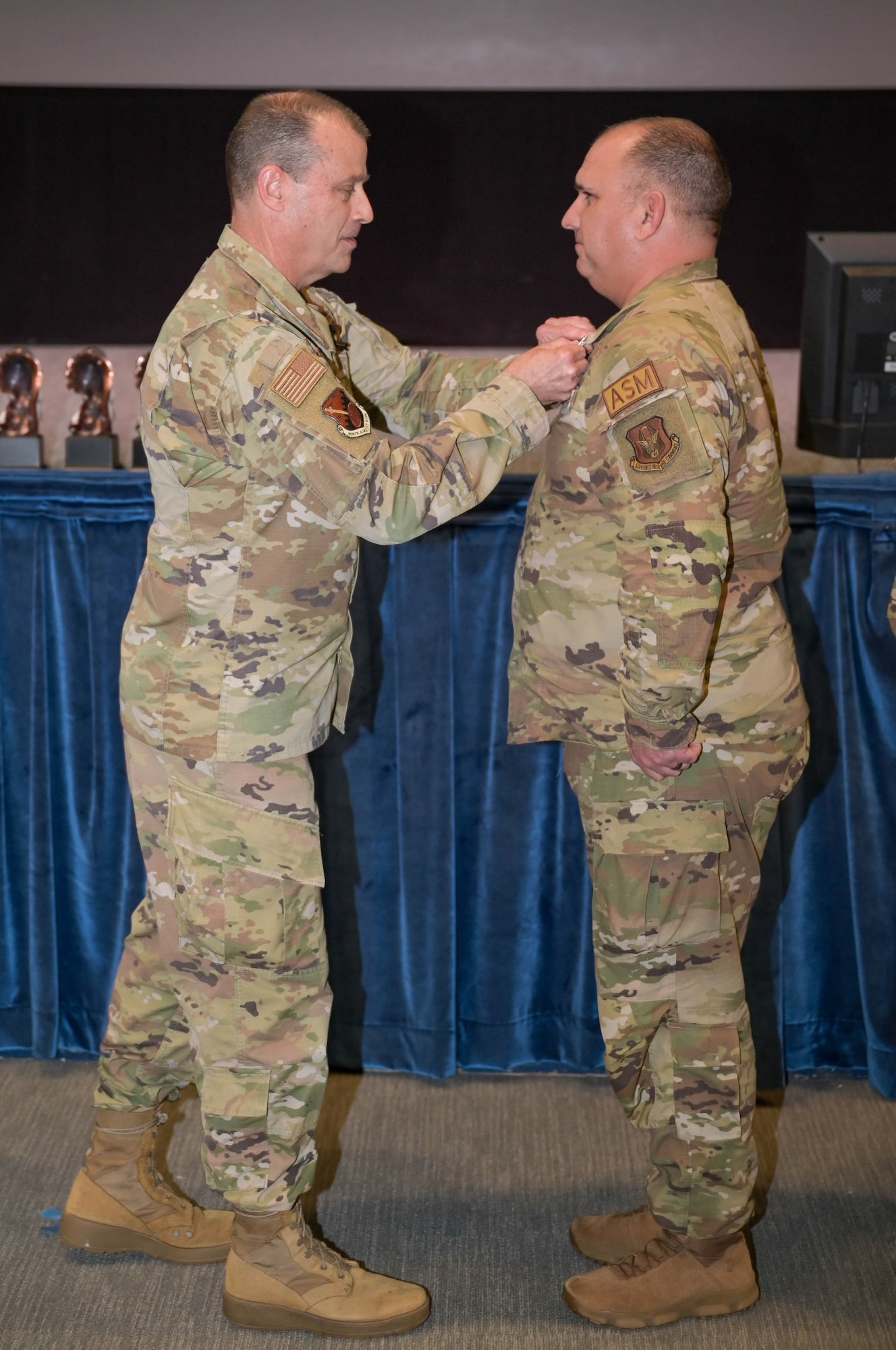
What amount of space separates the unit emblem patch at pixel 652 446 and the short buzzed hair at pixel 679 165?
0.36 m

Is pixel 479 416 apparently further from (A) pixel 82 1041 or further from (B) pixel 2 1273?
(A) pixel 82 1041

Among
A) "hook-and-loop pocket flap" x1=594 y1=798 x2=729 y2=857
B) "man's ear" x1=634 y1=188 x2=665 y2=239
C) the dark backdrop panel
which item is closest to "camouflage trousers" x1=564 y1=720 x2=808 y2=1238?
"hook-and-loop pocket flap" x1=594 y1=798 x2=729 y2=857

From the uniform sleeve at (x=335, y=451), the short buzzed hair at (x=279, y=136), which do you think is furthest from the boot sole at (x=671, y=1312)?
the short buzzed hair at (x=279, y=136)

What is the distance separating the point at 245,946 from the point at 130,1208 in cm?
60

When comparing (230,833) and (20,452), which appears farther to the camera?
(20,452)

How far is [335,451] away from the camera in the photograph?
1.60 m

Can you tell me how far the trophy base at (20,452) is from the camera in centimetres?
271

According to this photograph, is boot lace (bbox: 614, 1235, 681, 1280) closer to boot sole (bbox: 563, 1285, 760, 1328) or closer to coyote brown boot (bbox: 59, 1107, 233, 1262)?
boot sole (bbox: 563, 1285, 760, 1328)

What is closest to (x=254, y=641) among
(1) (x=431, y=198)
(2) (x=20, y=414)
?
(2) (x=20, y=414)

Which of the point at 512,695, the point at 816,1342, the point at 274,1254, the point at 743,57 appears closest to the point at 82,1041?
the point at 274,1254

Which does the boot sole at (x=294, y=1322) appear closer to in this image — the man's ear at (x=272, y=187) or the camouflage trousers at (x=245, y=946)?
the camouflage trousers at (x=245, y=946)

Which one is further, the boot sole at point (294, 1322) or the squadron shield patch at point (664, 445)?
the boot sole at point (294, 1322)

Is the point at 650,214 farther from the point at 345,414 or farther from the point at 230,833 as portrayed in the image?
the point at 230,833

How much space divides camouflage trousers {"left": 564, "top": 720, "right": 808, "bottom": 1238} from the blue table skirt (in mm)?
611
